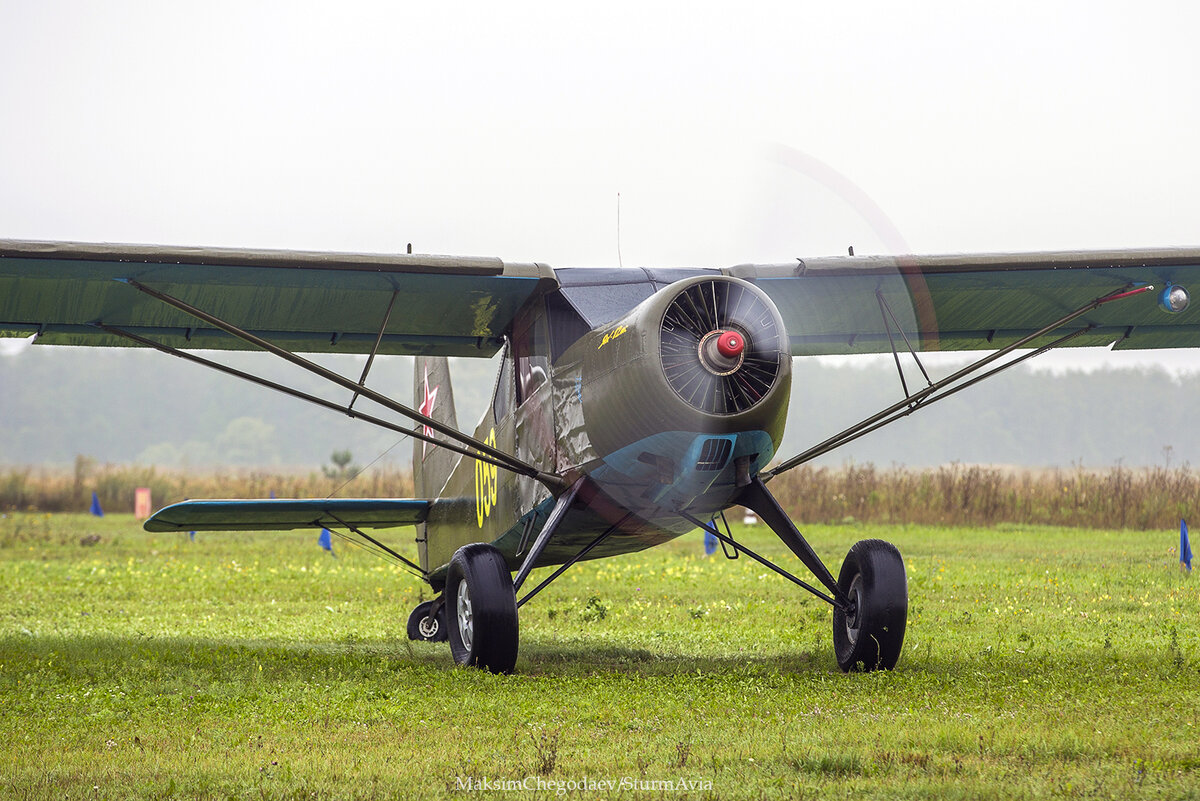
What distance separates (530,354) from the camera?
9539 mm

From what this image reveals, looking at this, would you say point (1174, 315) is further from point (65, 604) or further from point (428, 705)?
point (65, 604)

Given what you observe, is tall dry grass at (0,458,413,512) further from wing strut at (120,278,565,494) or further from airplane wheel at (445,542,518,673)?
airplane wheel at (445,542,518,673)

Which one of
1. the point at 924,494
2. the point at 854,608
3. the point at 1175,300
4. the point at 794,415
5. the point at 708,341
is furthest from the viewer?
the point at 794,415

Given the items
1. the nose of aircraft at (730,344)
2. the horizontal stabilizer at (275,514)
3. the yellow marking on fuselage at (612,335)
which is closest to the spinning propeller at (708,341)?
the nose of aircraft at (730,344)

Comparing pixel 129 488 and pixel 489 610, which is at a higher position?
pixel 129 488

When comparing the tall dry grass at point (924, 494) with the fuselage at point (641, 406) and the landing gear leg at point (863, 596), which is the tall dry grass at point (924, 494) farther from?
the fuselage at point (641, 406)

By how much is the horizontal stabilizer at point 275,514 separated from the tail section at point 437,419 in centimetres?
52

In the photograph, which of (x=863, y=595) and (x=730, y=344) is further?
(x=863, y=595)

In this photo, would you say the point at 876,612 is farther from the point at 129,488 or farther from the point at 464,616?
the point at 129,488

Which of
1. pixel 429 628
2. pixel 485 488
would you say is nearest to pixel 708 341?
pixel 485 488

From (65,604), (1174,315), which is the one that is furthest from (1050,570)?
(65,604)

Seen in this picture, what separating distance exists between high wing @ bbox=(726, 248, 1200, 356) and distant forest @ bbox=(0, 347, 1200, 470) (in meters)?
110

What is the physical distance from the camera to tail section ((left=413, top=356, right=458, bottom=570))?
1295cm

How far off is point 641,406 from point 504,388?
2.95 meters
